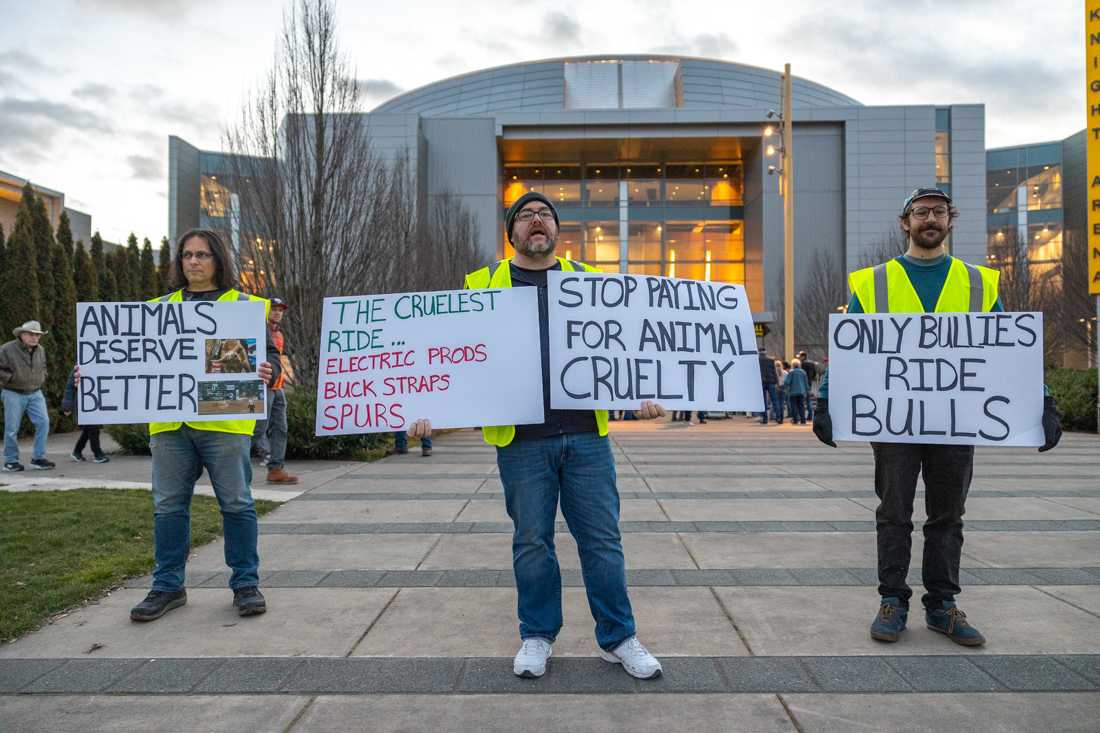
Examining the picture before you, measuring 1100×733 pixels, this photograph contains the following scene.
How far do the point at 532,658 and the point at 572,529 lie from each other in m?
0.58

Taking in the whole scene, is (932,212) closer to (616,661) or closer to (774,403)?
(616,661)

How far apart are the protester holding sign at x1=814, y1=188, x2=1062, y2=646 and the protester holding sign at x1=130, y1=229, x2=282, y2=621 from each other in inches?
123

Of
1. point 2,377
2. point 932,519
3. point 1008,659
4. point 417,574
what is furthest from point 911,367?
point 2,377

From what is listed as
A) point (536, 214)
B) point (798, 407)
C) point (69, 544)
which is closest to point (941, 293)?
point (536, 214)

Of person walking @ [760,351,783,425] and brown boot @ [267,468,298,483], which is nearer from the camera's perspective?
brown boot @ [267,468,298,483]

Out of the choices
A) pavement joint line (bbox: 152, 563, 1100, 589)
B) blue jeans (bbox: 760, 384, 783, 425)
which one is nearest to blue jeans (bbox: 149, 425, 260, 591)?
pavement joint line (bbox: 152, 563, 1100, 589)

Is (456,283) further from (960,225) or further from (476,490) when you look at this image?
(960,225)

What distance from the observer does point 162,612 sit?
402 cm

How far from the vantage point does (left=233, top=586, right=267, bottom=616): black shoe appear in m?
4.02

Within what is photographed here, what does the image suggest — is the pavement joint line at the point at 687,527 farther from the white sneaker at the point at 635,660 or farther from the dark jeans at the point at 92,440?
the dark jeans at the point at 92,440

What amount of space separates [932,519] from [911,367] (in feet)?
2.52

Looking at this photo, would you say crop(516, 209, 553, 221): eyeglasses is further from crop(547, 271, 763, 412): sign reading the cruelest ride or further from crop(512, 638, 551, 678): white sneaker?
crop(512, 638, 551, 678): white sneaker

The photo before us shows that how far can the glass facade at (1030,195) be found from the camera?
153 feet

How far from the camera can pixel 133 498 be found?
7199 mm
